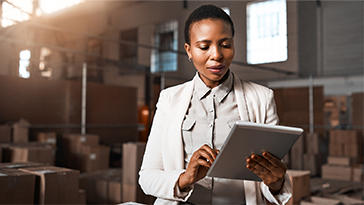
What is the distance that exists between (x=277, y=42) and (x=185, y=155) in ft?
17.7

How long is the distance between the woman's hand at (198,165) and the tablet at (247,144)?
0.11ft

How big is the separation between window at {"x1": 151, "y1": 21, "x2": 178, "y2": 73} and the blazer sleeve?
739 cm

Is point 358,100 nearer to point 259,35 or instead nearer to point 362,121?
point 362,121

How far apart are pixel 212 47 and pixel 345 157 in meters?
4.38

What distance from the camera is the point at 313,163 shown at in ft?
15.6

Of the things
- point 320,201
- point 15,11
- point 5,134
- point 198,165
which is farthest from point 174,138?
point 15,11

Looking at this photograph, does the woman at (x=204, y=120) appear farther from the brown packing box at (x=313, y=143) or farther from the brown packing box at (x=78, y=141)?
the brown packing box at (x=313, y=143)

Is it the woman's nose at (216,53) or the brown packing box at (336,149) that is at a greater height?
the woman's nose at (216,53)

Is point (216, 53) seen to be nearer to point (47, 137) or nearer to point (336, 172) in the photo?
point (47, 137)

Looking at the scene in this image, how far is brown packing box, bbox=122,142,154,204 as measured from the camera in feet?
7.92

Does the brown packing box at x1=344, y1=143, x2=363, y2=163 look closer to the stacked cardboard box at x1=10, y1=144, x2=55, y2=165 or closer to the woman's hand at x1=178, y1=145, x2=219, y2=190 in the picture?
the stacked cardboard box at x1=10, y1=144, x2=55, y2=165

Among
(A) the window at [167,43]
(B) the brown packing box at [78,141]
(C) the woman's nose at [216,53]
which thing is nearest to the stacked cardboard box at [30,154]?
(B) the brown packing box at [78,141]

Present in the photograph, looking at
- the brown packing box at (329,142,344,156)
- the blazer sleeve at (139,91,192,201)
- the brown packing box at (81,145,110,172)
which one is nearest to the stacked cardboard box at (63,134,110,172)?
the brown packing box at (81,145,110,172)

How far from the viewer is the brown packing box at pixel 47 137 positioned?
349 centimetres
